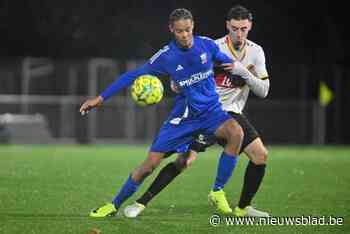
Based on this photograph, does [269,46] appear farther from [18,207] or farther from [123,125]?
[18,207]

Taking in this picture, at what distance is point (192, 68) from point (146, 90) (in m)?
0.65

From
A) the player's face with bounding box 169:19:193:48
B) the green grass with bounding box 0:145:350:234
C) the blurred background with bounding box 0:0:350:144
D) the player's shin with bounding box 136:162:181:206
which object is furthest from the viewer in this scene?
the blurred background with bounding box 0:0:350:144

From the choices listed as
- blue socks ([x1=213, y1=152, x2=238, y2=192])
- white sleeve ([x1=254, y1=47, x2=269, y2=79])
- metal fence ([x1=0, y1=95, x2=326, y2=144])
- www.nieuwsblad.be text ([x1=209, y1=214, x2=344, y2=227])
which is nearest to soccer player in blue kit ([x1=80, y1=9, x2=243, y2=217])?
blue socks ([x1=213, y1=152, x2=238, y2=192])

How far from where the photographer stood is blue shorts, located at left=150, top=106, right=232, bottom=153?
8938mm

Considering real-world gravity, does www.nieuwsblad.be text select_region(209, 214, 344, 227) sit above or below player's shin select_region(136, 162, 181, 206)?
below

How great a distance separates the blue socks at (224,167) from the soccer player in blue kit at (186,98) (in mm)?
370

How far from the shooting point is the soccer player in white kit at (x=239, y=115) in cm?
929

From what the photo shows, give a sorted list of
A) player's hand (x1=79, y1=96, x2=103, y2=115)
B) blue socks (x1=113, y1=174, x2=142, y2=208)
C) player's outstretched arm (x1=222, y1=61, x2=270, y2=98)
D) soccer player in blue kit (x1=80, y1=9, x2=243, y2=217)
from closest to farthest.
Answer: player's hand (x1=79, y1=96, x2=103, y2=115) → soccer player in blue kit (x1=80, y1=9, x2=243, y2=217) → blue socks (x1=113, y1=174, x2=142, y2=208) → player's outstretched arm (x1=222, y1=61, x2=270, y2=98)

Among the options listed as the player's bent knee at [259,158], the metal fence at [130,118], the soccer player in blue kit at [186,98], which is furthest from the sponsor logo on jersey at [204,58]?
the metal fence at [130,118]

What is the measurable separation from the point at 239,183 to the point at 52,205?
385 centimetres

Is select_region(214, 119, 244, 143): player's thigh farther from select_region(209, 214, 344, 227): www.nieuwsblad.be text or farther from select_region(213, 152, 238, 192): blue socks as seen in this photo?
select_region(209, 214, 344, 227): www.nieuwsblad.be text

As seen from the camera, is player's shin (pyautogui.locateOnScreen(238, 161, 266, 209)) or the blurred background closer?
player's shin (pyautogui.locateOnScreen(238, 161, 266, 209))

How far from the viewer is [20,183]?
12.0 m

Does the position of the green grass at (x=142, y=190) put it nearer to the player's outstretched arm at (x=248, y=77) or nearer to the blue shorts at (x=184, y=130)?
the blue shorts at (x=184, y=130)
